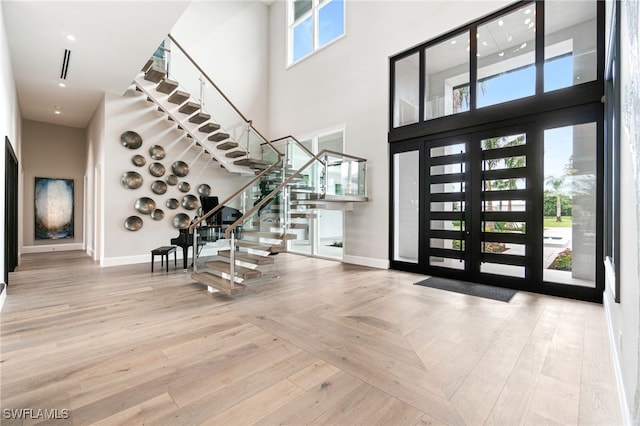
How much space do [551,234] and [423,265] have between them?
211 centimetres

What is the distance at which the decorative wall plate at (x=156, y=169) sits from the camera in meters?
7.22

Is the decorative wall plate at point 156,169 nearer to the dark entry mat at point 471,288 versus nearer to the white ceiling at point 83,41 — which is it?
the white ceiling at point 83,41

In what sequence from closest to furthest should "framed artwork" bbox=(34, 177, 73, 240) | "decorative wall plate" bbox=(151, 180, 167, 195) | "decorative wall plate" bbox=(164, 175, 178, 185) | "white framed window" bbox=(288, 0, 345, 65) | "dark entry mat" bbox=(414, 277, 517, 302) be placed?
1. "dark entry mat" bbox=(414, 277, 517, 302)
2. "decorative wall plate" bbox=(151, 180, 167, 195)
3. "decorative wall plate" bbox=(164, 175, 178, 185)
4. "white framed window" bbox=(288, 0, 345, 65)
5. "framed artwork" bbox=(34, 177, 73, 240)

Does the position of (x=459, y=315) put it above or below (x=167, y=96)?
below

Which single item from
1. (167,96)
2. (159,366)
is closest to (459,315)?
(159,366)

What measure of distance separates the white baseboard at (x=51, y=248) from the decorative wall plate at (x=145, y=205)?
4.33 m

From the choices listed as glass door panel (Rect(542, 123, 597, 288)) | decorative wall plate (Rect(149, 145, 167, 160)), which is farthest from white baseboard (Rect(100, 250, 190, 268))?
glass door panel (Rect(542, 123, 597, 288))

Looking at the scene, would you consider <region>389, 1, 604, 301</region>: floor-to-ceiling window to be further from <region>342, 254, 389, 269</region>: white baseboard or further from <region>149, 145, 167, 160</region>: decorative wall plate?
<region>149, 145, 167, 160</region>: decorative wall plate

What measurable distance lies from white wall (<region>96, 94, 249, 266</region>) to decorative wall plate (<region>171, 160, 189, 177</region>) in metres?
0.10

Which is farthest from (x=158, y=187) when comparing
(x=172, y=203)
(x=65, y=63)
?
(x=65, y=63)

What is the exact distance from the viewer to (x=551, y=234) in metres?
4.54

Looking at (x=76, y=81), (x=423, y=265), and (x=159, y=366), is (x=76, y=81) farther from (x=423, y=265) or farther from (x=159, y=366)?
(x=423, y=265)

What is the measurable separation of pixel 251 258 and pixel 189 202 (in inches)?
157

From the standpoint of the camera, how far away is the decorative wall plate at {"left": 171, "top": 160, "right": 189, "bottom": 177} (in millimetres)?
7590
